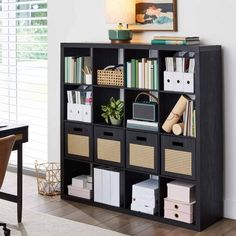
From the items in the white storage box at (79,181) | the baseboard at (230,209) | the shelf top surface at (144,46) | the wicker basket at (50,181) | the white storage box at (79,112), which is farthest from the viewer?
the wicker basket at (50,181)

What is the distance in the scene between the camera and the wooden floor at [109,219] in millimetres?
4145

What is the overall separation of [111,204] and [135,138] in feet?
2.01

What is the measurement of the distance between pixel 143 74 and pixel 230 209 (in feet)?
4.07

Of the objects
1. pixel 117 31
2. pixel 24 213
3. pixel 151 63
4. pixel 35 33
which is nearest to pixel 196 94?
pixel 151 63

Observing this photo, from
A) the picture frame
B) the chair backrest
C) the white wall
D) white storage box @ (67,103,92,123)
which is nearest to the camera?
the chair backrest

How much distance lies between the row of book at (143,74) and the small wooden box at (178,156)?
0.43 metres

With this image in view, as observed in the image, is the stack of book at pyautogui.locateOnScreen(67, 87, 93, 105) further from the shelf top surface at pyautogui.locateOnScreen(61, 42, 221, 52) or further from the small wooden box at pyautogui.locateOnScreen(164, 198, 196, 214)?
the small wooden box at pyautogui.locateOnScreen(164, 198, 196, 214)

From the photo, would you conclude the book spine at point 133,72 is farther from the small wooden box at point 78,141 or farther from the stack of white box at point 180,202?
the stack of white box at point 180,202

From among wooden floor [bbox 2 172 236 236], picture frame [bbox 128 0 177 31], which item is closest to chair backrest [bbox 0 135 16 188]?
wooden floor [bbox 2 172 236 236]

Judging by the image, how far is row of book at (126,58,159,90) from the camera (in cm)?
431

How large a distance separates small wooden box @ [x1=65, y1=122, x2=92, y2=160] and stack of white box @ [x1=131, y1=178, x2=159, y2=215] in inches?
20.9

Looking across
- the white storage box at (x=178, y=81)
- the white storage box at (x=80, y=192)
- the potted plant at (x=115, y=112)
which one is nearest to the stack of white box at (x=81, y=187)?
the white storage box at (x=80, y=192)

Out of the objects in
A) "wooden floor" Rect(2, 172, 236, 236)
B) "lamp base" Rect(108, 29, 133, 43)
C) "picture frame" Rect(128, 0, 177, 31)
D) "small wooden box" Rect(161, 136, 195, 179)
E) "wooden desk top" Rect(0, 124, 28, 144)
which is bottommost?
"wooden floor" Rect(2, 172, 236, 236)

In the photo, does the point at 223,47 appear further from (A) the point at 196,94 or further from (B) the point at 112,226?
(B) the point at 112,226
